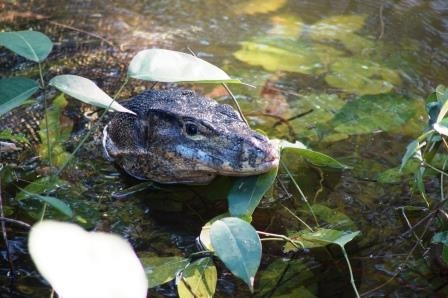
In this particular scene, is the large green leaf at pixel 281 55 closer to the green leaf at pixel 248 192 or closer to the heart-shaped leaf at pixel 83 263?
the green leaf at pixel 248 192

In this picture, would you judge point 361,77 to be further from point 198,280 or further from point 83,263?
point 83,263

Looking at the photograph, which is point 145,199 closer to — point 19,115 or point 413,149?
point 19,115

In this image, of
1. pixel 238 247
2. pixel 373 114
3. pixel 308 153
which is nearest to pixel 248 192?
pixel 308 153

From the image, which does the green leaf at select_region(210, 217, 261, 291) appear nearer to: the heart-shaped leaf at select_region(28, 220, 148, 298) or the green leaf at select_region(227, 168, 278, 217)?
the heart-shaped leaf at select_region(28, 220, 148, 298)

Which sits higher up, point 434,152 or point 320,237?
point 434,152

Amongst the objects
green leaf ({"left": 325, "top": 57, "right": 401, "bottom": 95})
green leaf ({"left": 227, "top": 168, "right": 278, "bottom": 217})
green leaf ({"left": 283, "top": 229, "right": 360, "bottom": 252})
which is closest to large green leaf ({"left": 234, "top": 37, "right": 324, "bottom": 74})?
green leaf ({"left": 325, "top": 57, "right": 401, "bottom": 95})
